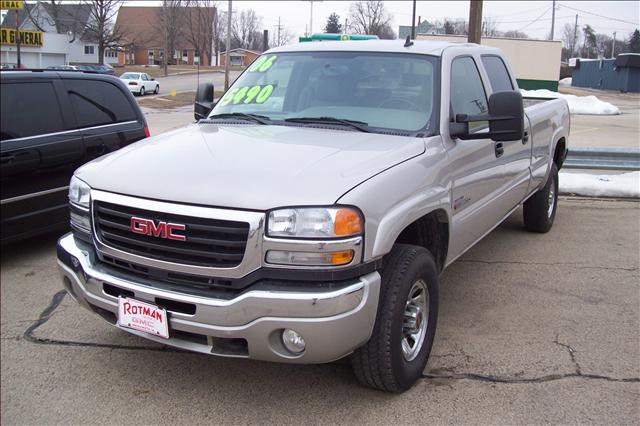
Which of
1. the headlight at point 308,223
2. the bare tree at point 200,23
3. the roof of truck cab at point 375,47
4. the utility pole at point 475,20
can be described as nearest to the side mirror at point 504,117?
the roof of truck cab at point 375,47

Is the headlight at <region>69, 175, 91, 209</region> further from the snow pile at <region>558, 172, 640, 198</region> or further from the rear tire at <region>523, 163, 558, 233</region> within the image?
the snow pile at <region>558, 172, 640, 198</region>

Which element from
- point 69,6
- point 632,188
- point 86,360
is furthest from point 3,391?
point 69,6

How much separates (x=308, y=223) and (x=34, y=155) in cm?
364

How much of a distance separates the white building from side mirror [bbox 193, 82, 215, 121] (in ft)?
154

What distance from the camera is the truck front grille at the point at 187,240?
273 centimetres

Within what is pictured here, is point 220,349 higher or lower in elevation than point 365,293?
lower

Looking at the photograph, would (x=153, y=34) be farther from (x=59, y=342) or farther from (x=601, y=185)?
(x=59, y=342)

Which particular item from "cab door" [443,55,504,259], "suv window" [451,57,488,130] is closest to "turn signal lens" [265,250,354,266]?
"cab door" [443,55,504,259]

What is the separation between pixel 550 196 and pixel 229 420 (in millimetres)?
4820

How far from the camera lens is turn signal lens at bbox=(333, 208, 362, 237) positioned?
8.87 ft

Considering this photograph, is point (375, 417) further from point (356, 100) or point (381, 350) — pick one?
point (356, 100)

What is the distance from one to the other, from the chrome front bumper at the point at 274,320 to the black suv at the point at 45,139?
277 cm

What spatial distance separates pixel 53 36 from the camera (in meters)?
51.8

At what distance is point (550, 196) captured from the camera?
6.63 meters
